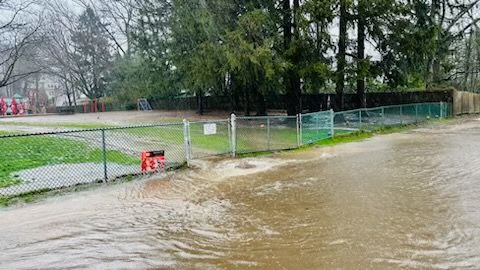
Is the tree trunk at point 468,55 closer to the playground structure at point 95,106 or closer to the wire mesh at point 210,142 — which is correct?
the wire mesh at point 210,142

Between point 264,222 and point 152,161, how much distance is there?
15.1ft

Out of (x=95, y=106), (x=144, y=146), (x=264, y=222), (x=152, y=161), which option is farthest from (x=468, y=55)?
(x=95, y=106)

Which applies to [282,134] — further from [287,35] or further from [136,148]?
[287,35]

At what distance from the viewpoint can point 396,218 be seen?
19.5ft

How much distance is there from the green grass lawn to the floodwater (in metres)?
2.70

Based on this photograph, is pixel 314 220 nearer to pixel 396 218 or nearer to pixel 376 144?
pixel 396 218

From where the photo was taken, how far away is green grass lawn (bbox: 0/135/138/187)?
10438mm

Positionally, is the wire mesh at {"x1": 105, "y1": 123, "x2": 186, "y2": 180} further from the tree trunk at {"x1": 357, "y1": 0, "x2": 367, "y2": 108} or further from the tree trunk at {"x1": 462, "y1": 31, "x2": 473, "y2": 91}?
the tree trunk at {"x1": 462, "y1": 31, "x2": 473, "y2": 91}

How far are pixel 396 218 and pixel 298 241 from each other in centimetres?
172

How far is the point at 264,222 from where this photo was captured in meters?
6.02

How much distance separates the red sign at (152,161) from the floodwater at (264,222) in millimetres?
691

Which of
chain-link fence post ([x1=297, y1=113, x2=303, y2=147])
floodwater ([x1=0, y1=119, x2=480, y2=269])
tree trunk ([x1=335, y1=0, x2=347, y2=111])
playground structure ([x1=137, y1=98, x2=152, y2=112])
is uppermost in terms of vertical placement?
tree trunk ([x1=335, y1=0, x2=347, y2=111])

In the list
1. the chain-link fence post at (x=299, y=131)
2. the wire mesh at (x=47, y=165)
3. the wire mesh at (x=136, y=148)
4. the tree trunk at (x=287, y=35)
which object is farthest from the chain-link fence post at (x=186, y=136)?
the tree trunk at (x=287, y=35)

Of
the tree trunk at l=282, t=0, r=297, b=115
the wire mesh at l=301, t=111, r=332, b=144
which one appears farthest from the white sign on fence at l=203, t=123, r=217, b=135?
the tree trunk at l=282, t=0, r=297, b=115
